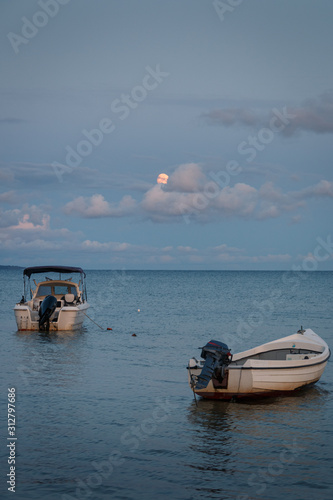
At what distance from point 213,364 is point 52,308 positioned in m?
18.3

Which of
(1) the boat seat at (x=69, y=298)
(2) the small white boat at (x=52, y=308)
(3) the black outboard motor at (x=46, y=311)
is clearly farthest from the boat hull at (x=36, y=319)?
(1) the boat seat at (x=69, y=298)

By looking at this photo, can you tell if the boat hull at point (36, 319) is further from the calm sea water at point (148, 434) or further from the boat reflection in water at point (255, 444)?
the boat reflection in water at point (255, 444)

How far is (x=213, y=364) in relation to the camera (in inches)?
693

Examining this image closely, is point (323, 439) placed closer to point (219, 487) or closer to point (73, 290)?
point (219, 487)

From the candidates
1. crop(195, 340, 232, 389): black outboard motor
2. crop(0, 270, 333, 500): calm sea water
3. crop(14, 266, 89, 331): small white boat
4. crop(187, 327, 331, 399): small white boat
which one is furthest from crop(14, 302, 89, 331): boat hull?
crop(195, 340, 232, 389): black outboard motor

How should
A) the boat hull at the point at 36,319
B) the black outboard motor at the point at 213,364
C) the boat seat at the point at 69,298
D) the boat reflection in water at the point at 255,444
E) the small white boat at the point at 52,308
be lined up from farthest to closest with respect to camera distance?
1. the boat seat at the point at 69,298
2. the boat hull at the point at 36,319
3. the small white boat at the point at 52,308
4. the black outboard motor at the point at 213,364
5. the boat reflection in water at the point at 255,444

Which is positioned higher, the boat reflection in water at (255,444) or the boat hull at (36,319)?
the boat hull at (36,319)

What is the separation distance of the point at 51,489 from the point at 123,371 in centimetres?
1197

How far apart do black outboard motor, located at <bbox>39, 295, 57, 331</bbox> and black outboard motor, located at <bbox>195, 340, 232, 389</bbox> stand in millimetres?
17572

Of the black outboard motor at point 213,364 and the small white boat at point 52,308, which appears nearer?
the black outboard motor at point 213,364

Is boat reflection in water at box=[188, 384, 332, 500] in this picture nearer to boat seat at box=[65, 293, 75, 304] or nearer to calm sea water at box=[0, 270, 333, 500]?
calm sea water at box=[0, 270, 333, 500]

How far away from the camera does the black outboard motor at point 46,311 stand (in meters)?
33.6

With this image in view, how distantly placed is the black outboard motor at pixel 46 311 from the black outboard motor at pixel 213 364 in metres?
17.6

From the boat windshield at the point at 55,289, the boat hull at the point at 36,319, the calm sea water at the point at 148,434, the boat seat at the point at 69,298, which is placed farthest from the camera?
the boat windshield at the point at 55,289
